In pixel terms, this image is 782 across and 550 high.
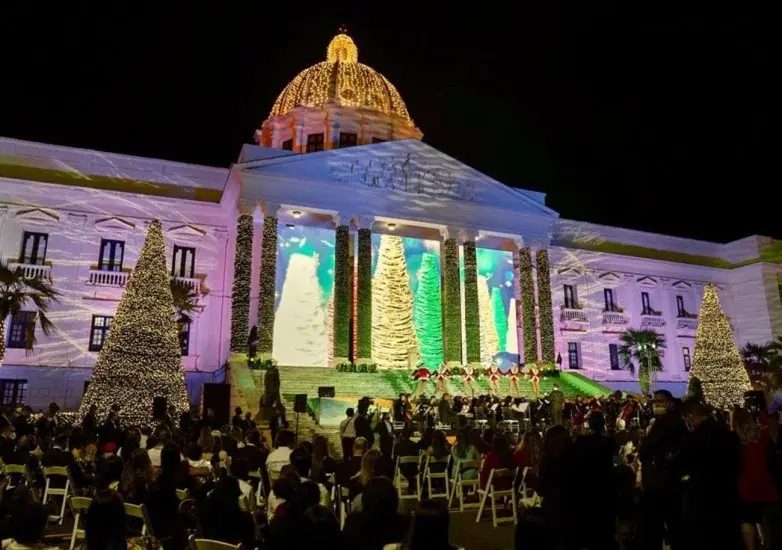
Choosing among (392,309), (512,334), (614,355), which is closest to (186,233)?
(392,309)

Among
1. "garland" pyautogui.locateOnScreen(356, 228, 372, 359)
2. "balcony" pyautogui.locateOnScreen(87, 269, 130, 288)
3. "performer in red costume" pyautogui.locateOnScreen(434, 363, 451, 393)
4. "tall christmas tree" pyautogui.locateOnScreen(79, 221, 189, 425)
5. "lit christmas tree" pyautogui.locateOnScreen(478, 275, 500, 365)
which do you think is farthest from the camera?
"lit christmas tree" pyautogui.locateOnScreen(478, 275, 500, 365)

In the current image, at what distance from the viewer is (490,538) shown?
27.4 feet

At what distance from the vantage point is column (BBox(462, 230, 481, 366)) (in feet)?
99.5

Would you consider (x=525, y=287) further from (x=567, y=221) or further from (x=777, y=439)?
(x=777, y=439)

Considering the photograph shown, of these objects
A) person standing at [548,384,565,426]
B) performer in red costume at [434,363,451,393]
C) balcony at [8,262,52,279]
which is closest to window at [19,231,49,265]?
balcony at [8,262,52,279]

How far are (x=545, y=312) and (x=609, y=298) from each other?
32.1ft

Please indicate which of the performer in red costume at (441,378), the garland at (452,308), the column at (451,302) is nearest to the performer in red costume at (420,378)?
the performer in red costume at (441,378)

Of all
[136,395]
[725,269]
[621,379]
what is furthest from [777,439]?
[725,269]

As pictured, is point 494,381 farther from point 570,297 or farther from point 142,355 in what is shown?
point 570,297

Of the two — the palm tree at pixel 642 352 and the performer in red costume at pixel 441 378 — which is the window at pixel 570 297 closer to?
the palm tree at pixel 642 352

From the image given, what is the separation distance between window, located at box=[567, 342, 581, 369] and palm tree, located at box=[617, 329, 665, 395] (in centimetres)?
258

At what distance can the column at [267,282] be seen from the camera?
26.5 m

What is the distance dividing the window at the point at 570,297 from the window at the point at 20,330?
2916cm

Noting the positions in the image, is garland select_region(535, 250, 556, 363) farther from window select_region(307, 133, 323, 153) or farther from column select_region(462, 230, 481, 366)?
window select_region(307, 133, 323, 153)
